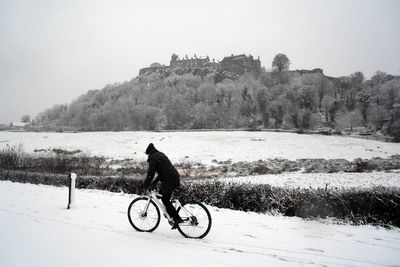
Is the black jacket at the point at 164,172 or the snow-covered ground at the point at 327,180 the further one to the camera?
the snow-covered ground at the point at 327,180

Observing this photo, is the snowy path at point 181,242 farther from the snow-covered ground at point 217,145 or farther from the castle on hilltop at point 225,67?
the castle on hilltop at point 225,67

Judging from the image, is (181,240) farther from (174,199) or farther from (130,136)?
(130,136)

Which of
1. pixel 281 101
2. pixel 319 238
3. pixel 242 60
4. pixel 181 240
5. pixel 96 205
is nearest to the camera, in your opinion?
pixel 181 240

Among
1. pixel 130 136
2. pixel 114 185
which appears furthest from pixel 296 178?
pixel 130 136

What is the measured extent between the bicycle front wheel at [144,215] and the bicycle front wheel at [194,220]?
819mm

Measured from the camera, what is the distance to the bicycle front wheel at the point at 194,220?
738cm

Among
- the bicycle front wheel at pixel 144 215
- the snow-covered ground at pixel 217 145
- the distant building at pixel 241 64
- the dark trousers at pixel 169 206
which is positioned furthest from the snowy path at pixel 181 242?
the distant building at pixel 241 64

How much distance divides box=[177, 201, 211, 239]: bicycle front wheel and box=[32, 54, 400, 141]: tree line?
6202 centimetres

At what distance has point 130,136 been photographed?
4550cm

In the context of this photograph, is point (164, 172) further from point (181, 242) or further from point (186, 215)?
point (181, 242)

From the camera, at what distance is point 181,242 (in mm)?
7199

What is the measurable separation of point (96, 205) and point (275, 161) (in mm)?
20423

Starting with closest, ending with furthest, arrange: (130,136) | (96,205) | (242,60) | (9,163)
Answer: (96,205)
(9,163)
(130,136)
(242,60)

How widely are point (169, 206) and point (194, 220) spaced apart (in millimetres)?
682
